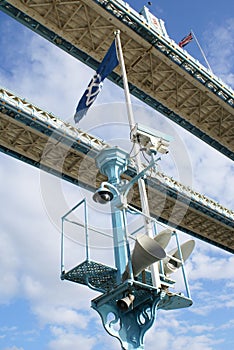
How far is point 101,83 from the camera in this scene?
16500 millimetres

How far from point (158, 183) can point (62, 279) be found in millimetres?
19513

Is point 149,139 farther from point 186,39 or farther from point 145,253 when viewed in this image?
point 186,39

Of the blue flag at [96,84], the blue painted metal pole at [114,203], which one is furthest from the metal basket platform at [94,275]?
the blue flag at [96,84]

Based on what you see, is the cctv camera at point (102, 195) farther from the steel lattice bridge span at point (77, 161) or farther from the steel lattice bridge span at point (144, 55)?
the steel lattice bridge span at point (144, 55)

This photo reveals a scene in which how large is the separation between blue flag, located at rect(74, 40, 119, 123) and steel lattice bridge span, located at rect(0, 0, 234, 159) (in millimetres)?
7380

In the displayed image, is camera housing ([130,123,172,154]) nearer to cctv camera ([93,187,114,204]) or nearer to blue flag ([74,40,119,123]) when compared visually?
cctv camera ([93,187,114,204])

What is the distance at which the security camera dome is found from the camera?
10297mm

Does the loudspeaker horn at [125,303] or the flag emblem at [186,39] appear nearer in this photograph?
the loudspeaker horn at [125,303]

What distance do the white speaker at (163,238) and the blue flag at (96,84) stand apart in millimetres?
6882

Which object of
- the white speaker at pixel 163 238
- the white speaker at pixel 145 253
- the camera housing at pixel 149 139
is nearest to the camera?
the white speaker at pixel 145 253

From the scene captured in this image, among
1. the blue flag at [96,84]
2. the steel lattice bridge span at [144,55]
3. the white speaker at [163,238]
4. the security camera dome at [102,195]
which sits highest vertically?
the steel lattice bridge span at [144,55]

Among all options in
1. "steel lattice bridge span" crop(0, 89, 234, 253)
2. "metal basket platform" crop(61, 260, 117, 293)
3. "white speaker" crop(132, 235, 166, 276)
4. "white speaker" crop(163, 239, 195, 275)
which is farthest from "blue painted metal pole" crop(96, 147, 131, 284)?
"steel lattice bridge span" crop(0, 89, 234, 253)

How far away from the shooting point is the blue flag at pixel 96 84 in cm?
1650

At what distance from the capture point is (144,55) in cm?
2627
